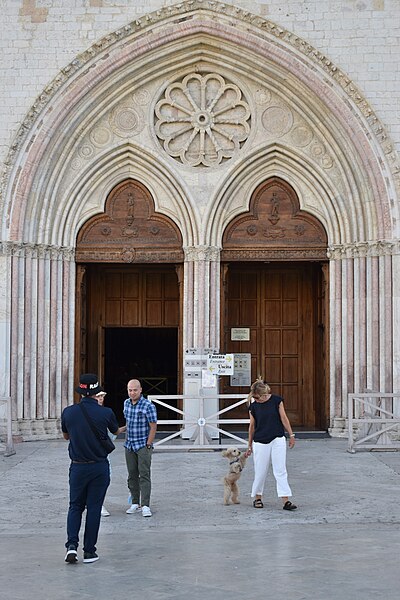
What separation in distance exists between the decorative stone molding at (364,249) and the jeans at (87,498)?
940 cm

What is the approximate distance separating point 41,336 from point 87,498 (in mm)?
9066

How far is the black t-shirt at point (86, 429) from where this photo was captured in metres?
7.75

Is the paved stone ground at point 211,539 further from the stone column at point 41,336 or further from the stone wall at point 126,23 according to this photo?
the stone wall at point 126,23

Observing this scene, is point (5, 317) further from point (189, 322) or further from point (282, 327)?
point (282, 327)

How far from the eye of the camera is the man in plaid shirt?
9.68 metres

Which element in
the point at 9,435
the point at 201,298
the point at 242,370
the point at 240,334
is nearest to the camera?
the point at 9,435

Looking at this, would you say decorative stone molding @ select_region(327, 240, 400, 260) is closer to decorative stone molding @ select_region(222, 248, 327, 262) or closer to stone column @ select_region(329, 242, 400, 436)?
stone column @ select_region(329, 242, 400, 436)

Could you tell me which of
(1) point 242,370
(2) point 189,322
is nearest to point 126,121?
(2) point 189,322

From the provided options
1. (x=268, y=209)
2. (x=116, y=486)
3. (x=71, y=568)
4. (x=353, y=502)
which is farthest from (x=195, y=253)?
(x=71, y=568)

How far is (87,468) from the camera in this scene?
7.72 meters

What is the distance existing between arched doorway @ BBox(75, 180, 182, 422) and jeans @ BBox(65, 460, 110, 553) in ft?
31.1

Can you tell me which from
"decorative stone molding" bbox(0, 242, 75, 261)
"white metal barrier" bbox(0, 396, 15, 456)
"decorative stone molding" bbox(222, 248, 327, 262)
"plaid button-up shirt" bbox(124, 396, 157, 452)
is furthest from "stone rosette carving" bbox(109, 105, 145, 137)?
"plaid button-up shirt" bbox(124, 396, 157, 452)

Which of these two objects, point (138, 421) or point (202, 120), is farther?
point (202, 120)

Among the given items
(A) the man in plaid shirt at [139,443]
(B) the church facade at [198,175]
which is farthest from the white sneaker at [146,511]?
(B) the church facade at [198,175]
